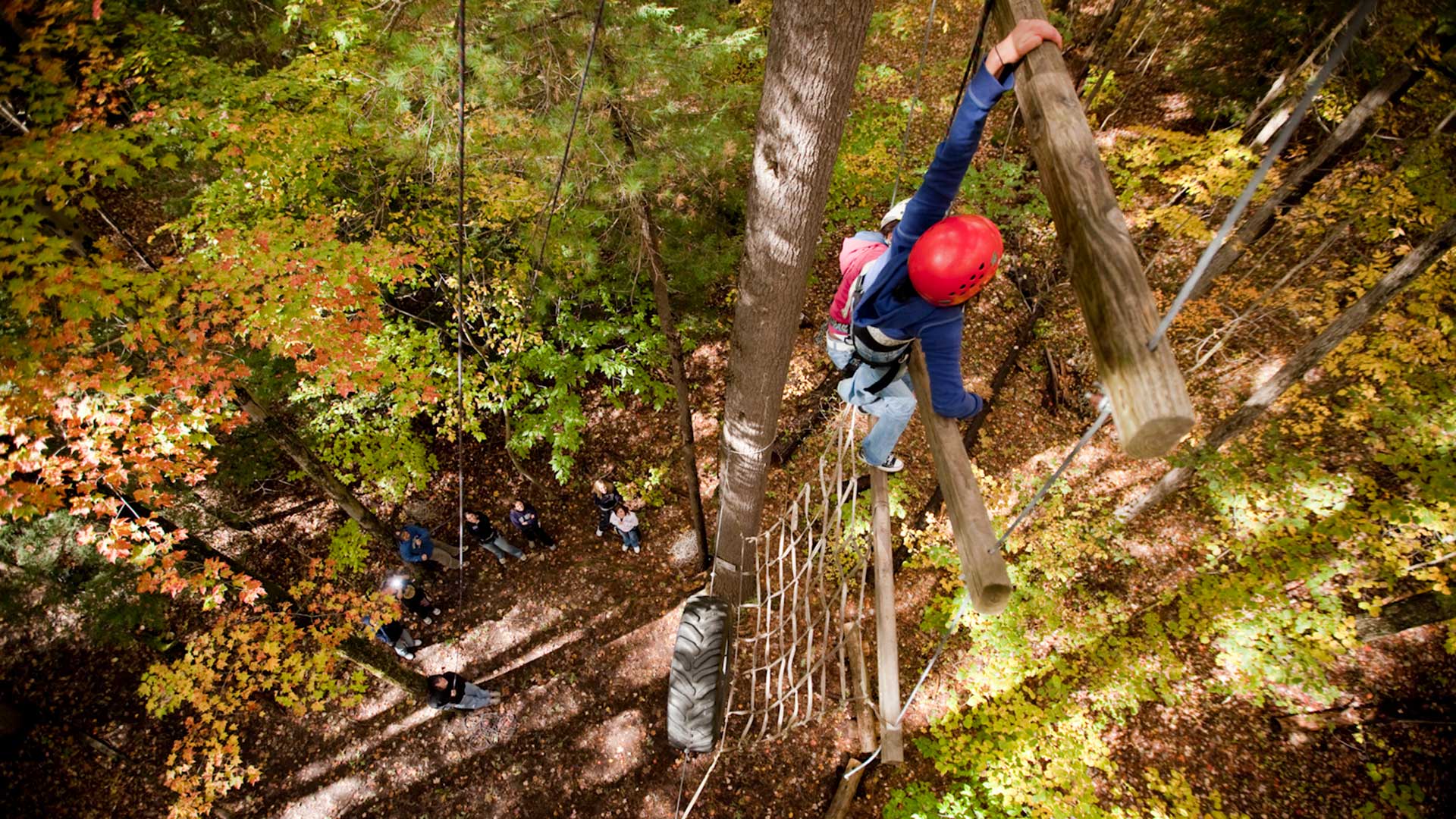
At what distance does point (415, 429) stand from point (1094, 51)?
15.0 meters

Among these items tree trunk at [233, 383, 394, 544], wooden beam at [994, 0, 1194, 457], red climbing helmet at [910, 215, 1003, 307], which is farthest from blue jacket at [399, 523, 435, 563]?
wooden beam at [994, 0, 1194, 457]

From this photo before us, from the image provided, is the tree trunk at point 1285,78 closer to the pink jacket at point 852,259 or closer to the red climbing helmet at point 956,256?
the pink jacket at point 852,259

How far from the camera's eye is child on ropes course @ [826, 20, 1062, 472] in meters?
1.98

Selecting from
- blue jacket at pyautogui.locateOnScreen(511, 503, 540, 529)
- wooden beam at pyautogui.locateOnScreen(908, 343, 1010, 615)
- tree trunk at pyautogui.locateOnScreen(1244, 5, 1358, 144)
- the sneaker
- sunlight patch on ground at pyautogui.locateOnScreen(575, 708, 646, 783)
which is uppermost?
tree trunk at pyautogui.locateOnScreen(1244, 5, 1358, 144)

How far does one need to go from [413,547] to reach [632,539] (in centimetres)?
296

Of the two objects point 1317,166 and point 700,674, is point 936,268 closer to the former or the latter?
point 700,674

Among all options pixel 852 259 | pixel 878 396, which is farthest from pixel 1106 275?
pixel 878 396

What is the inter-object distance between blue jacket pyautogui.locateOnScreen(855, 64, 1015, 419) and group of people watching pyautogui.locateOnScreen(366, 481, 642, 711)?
19.8 feet

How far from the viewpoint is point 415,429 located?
30.8 feet

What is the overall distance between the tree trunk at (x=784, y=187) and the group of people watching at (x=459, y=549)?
477cm

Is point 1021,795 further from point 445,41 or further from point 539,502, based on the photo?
point 445,41

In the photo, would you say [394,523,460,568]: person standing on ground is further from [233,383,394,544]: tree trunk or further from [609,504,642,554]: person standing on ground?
[609,504,642,554]: person standing on ground

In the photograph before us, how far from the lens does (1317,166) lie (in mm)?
7805

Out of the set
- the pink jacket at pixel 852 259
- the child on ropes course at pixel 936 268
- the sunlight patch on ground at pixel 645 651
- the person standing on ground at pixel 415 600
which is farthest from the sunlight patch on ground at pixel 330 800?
the pink jacket at pixel 852 259
